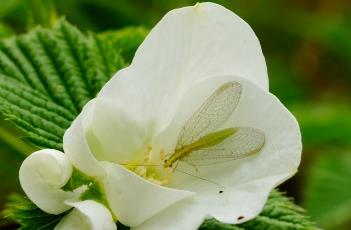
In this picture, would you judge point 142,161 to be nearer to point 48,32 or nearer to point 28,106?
point 28,106

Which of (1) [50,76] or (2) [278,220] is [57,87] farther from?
(2) [278,220]

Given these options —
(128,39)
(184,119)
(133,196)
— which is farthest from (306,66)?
(133,196)

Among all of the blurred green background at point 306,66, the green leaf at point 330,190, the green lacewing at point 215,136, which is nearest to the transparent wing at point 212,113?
the green lacewing at point 215,136

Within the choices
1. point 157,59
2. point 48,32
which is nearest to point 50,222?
point 157,59

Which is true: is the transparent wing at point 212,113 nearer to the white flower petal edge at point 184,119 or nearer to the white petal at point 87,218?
the white flower petal edge at point 184,119

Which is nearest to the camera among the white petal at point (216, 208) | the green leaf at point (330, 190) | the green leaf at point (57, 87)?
the white petal at point (216, 208)

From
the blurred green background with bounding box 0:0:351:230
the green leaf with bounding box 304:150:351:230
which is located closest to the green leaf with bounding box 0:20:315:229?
the blurred green background with bounding box 0:0:351:230

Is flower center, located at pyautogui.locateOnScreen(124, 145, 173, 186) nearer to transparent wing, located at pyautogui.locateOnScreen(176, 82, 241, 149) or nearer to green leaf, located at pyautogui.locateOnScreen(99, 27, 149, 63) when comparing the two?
transparent wing, located at pyautogui.locateOnScreen(176, 82, 241, 149)
